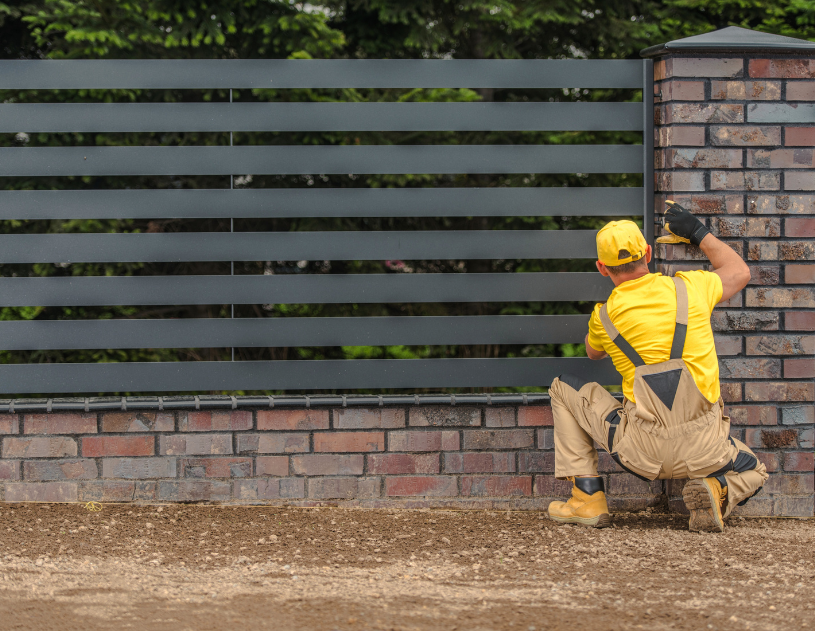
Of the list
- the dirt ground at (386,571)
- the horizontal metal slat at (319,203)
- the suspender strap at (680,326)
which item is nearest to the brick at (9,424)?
the dirt ground at (386,571)

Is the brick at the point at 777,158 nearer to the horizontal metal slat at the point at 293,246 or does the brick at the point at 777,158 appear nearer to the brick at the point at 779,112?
the brick at the point at 779,112

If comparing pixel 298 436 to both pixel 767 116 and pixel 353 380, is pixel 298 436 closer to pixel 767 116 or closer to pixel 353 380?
pixel 353 380

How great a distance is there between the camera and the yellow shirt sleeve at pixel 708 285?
10.8ft

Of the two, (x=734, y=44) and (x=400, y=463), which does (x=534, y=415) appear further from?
(x=734, y=44)

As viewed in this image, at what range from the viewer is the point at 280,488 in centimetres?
376

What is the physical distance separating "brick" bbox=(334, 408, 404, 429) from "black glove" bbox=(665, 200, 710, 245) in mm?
1614

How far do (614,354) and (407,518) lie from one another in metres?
1.29

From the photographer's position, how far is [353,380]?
12.4ft

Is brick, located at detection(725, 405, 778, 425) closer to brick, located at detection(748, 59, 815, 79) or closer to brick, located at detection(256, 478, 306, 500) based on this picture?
brick, located at detection(748, 59, 815, 79)

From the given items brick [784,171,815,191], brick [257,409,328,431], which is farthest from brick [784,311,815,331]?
brick [257,409,328,431]

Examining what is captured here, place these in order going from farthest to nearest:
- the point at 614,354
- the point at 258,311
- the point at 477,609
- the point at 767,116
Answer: the point at 258,311, the point at 767,116, the point at 614,354, the point at 477,609

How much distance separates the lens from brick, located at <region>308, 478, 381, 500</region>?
3764mm

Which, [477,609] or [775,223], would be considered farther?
[775,223]

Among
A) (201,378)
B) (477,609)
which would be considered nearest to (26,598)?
(201,378)
